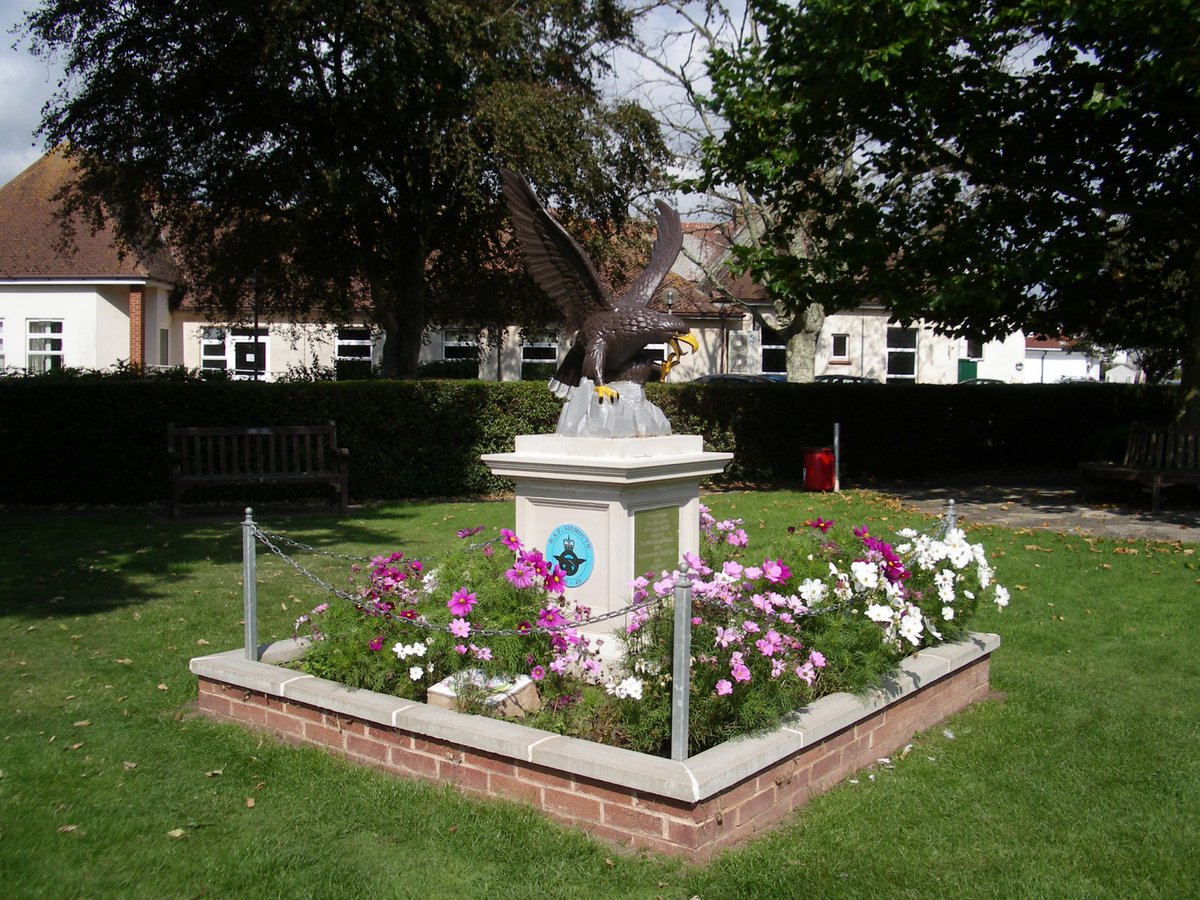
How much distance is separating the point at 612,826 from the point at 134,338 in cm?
2830

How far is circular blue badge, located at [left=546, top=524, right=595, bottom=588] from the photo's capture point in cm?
620

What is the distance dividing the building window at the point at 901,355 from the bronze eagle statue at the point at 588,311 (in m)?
32.1

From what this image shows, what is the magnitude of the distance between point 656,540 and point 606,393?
36.8 inches

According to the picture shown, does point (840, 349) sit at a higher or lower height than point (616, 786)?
higher

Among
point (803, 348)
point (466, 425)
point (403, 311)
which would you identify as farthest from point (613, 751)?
point (803, 348)

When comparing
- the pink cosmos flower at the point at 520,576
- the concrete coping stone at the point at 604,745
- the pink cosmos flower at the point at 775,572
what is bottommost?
the concrete coping stone at the point at 604,745

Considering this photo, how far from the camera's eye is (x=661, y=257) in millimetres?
7359

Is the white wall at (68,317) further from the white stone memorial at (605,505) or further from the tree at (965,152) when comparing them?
the white stone memorial at (605,505)

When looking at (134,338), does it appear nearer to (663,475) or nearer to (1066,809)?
(663,475)

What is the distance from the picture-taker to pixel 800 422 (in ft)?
58.3

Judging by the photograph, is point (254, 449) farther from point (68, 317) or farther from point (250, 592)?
point (68, 317)

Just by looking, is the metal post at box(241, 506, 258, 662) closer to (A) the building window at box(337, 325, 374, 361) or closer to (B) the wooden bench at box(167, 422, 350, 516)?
(B) the wooden bench at box(167, 422, 350, 516)

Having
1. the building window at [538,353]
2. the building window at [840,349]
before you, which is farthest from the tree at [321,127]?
the building window at [840,349]

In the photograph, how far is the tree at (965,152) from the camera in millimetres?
12938
